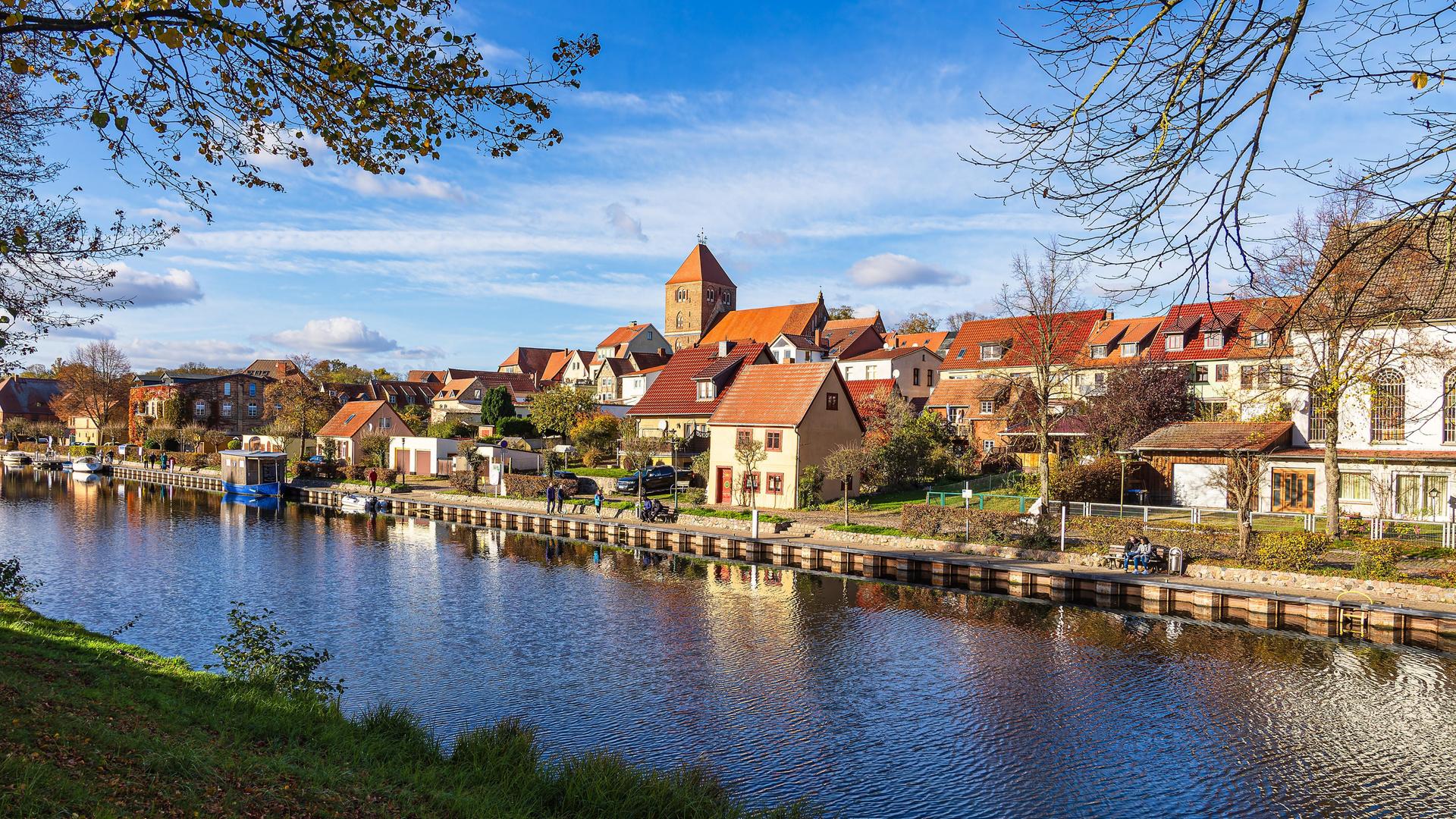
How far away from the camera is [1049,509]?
34.1 meters

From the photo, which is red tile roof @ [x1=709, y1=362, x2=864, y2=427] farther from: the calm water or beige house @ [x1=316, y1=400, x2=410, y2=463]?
beige house @ [x1=316, y1=400, x2=410, y2=463]

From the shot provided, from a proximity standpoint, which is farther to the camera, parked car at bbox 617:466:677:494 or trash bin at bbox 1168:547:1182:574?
parked car at bbox 617:466:677:494

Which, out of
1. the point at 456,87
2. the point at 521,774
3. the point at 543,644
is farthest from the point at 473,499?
the point at 456,87

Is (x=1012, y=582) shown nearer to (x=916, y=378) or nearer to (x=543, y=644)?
(x=543, y=644)

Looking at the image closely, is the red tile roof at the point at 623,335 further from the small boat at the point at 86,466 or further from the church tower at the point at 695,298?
the small boat at the point at 86,466

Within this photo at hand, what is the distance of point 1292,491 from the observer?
117 feet

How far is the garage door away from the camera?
3747cm

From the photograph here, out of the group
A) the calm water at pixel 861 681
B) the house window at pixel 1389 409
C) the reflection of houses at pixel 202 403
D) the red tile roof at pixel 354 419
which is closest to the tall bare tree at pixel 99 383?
the reflection of houses at pixel 202 403

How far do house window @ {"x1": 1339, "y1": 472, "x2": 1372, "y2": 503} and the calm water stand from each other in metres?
14.5

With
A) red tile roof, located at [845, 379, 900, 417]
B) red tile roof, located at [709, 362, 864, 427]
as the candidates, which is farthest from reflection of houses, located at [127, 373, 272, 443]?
red tile roof, located at [709, 362, 864, 427]

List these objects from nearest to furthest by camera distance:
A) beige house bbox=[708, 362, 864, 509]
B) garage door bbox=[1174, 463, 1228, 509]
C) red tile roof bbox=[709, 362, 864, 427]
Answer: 1. garage door bbox=[1174, 463, 1228, 509]
2. beige house bbox=[708, 362, 864, 509]
3. red tile roof bbox=[709, 362, 864, 427]

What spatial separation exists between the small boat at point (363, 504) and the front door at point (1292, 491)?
46611 millimetres

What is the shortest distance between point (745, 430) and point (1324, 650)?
90.9ft

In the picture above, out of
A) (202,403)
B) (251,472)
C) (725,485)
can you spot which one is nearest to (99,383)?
(202,403)
